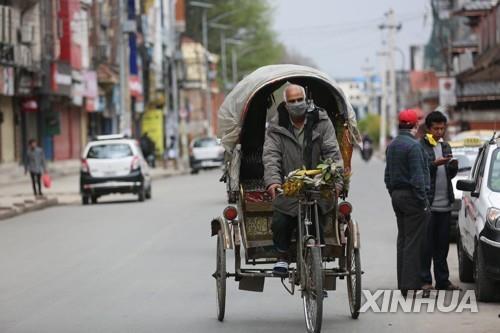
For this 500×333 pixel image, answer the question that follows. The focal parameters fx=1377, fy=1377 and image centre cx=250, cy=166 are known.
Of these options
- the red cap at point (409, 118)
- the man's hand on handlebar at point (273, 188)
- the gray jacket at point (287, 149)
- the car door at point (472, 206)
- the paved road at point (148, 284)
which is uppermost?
the red cap at point (409, 118)

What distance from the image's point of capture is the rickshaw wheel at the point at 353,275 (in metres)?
11.5

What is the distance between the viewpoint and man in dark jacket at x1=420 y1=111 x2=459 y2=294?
1377cm

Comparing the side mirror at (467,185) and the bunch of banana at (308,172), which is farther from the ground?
the bunch of banana at (308,172)

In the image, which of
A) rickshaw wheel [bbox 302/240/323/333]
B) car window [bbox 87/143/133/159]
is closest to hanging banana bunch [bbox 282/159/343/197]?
rickshaw wheel [bbox 302/240/323/333]

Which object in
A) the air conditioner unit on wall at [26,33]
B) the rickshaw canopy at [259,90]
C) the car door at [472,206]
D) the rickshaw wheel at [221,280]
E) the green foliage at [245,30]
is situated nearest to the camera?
the rickshaw wheel at [221,280]

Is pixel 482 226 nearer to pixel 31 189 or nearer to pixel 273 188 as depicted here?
pixel 273 188

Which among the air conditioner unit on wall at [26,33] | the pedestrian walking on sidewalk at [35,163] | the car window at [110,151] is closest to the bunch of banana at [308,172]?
the car window at [110,151]

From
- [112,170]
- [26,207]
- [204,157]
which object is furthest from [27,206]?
[204,157]

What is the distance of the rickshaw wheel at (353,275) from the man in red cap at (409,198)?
1267 mm

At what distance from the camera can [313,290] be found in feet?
34.9

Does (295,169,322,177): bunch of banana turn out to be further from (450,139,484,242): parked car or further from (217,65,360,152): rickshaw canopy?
(450,139,484,242): parked car

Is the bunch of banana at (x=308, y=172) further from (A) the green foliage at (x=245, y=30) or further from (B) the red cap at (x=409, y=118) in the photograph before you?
(A) the green foliage at (x=245, y=30)

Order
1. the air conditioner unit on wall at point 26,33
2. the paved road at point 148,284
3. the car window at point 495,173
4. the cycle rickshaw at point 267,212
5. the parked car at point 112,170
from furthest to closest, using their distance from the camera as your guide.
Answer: the air conditioner unit on wall at point 26,33, the parked car at point 112,170, the car window at point 495,173, the paved road at point 148,284, the cycle rickshaw at point 267,212

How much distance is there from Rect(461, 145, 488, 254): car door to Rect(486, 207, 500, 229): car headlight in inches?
19.5
